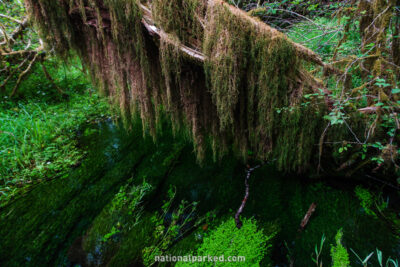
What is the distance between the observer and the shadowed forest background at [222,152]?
2029 mm

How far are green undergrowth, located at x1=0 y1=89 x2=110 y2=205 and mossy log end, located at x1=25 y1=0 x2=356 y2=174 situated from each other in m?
1.71

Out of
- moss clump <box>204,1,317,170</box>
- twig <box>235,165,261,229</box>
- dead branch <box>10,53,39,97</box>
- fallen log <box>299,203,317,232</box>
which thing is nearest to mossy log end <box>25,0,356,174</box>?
moss clump <box>204,1,317,170</box>

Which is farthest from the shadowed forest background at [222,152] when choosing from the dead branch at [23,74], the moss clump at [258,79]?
the dead branch at [23,74]

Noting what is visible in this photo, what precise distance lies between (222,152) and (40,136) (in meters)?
3.64

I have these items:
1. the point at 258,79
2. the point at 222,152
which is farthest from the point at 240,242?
the point at 258,79

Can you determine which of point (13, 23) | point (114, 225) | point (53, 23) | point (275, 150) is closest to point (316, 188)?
point (275, 150)

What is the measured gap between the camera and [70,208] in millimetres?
2777

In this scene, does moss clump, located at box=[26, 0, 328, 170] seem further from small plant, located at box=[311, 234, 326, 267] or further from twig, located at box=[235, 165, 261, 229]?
small plant, located at box=[311, 234, 326, 267]

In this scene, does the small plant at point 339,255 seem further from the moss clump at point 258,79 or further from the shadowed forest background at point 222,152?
the moss clump at point 258,79

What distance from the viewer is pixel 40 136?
12.9 feet

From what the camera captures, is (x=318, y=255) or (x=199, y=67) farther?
(x=199, y=67)

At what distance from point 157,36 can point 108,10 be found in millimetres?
793

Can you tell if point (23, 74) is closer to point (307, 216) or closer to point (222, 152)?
point (222, 152)

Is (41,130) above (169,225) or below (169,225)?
above
